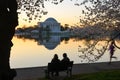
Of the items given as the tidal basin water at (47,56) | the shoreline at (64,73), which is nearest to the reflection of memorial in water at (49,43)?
the tidal basin water at (47,56)

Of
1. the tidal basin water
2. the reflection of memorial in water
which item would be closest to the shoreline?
the tidal basin water

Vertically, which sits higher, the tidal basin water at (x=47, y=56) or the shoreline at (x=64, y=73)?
the shoreline at (x=64, y=73)

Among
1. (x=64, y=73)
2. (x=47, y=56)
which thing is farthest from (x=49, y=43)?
(x=64, y=73)

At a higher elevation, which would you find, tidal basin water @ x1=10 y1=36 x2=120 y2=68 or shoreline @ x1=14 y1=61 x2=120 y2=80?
shoreline @ x1=14 y1=61 x2=120 y2=80

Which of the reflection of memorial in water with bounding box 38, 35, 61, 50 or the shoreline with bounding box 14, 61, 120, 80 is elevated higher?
the shoreline with bounding box 14, 61, 120, 80

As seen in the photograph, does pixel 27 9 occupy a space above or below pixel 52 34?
above

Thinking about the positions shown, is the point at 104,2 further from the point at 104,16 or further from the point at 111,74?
the point at 111,74

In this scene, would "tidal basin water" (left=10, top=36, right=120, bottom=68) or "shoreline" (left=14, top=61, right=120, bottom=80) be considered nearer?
"tidal basin water" (left=10, top=36, right=120, bottom=68)

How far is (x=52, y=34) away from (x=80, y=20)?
490ft

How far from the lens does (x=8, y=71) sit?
13172 millimetres

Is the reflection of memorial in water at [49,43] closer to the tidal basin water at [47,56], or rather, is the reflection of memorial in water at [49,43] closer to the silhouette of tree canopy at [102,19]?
the tidal basin water at [47,56]

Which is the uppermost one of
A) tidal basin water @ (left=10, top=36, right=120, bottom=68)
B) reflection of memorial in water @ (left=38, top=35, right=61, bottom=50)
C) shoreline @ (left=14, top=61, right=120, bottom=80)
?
shoreline @ (left=14, top=61, right=120, bottom=80)

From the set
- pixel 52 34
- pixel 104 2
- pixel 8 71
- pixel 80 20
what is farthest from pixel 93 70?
pixel 52 34

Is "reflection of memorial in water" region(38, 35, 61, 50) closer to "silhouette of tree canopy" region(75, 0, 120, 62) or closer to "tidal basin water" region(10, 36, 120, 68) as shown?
"tidal basin water" region(10, 36, 120, 68)
